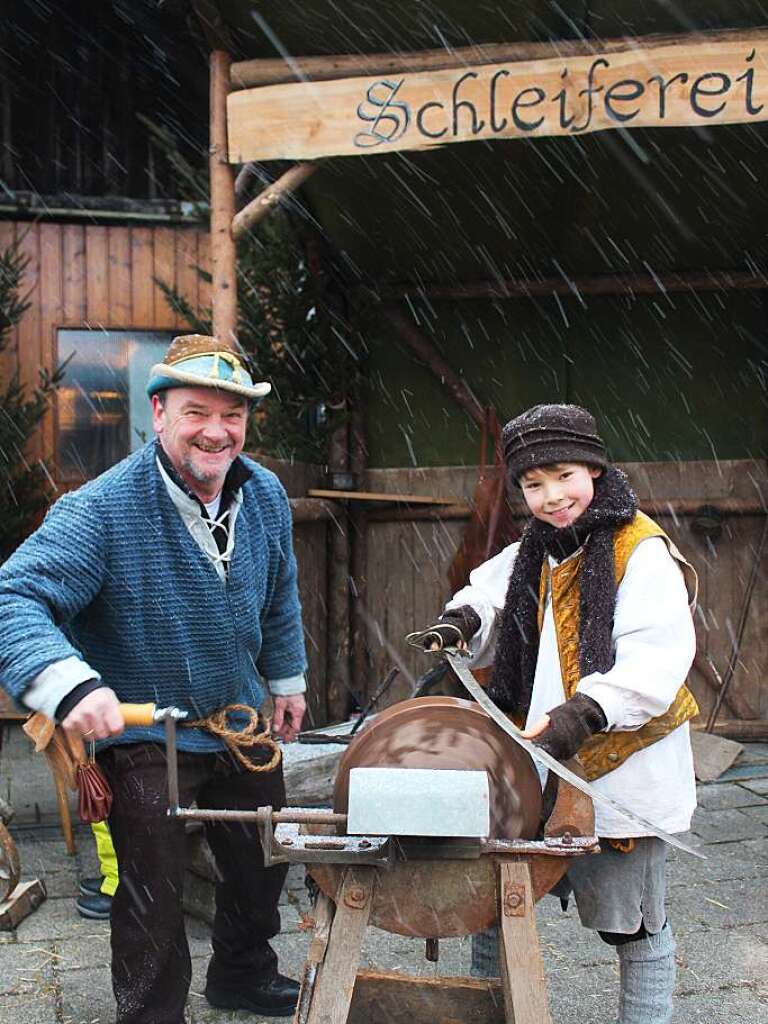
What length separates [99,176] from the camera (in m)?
8.09

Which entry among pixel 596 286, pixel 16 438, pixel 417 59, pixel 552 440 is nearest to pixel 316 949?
pixel 552 440

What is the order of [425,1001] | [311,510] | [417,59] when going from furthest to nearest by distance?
[311,510]
[417,59]
[425,1001]

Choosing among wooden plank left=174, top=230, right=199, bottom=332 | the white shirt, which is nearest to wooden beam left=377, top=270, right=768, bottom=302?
wooden plank left=174, top=230, right=199, bottom=332

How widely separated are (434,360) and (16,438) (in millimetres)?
2849

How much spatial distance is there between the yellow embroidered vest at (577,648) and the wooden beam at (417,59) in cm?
245

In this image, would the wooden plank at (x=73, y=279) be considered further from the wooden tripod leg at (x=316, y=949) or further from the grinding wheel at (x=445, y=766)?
the wooden tripod leg at (x=316, y=949)

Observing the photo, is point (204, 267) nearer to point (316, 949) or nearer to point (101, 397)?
point (101, 397)

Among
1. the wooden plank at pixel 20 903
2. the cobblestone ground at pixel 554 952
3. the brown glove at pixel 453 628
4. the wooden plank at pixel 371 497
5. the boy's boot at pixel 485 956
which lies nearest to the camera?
the brown glove at pixel 453 628

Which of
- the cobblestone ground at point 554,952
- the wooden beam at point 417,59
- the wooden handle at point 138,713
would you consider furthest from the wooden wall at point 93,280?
the wooden handle at point 138,713

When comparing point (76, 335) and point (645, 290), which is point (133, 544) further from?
point (76, 335)

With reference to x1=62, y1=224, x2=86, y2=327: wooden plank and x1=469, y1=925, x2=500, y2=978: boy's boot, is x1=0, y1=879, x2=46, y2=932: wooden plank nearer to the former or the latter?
x1=469, y1=925, x2=500, y2=978: boy's boot

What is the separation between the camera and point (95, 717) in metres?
2.35

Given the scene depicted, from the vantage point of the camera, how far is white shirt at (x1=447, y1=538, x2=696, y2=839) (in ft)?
7.93

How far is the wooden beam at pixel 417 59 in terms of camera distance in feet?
14.2
